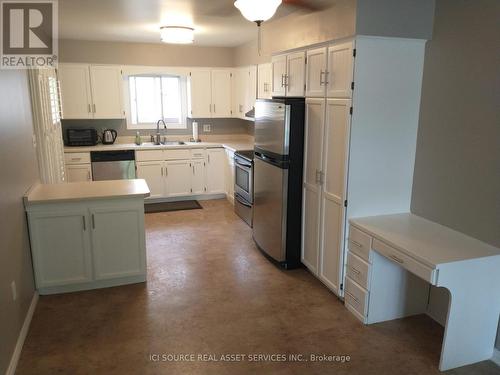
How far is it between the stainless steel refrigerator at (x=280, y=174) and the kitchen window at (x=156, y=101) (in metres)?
2.98

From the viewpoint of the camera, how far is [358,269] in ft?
9.77

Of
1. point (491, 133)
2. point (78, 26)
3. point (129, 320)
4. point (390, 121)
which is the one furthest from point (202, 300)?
point (78, 26)

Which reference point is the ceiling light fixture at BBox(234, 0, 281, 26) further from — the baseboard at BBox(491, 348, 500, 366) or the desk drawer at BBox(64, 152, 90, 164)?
the desk drawer at BBox(64, 152, 90, 164)

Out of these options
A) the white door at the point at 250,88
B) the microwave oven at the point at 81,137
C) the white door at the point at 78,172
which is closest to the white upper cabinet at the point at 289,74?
the white door at the point at 250,88

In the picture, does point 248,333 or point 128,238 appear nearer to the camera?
point 248,333

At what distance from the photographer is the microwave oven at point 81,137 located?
5.78 meters

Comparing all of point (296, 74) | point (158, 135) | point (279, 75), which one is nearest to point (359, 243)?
point (296, 74)

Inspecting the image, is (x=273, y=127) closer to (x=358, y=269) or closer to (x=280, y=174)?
(x=280, y=174)

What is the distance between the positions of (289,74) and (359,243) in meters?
1.81

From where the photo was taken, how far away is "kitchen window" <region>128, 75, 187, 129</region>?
253 inches

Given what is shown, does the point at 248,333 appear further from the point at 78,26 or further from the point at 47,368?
the point at 78,26

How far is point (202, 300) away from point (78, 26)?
139 inches

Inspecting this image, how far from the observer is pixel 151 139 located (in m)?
6.45

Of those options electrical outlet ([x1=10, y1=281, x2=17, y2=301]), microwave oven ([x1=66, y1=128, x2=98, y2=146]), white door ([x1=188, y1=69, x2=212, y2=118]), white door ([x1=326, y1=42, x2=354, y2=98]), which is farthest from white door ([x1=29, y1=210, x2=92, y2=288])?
white door ([x1=188, y1=69, x2=212, y2=118])
